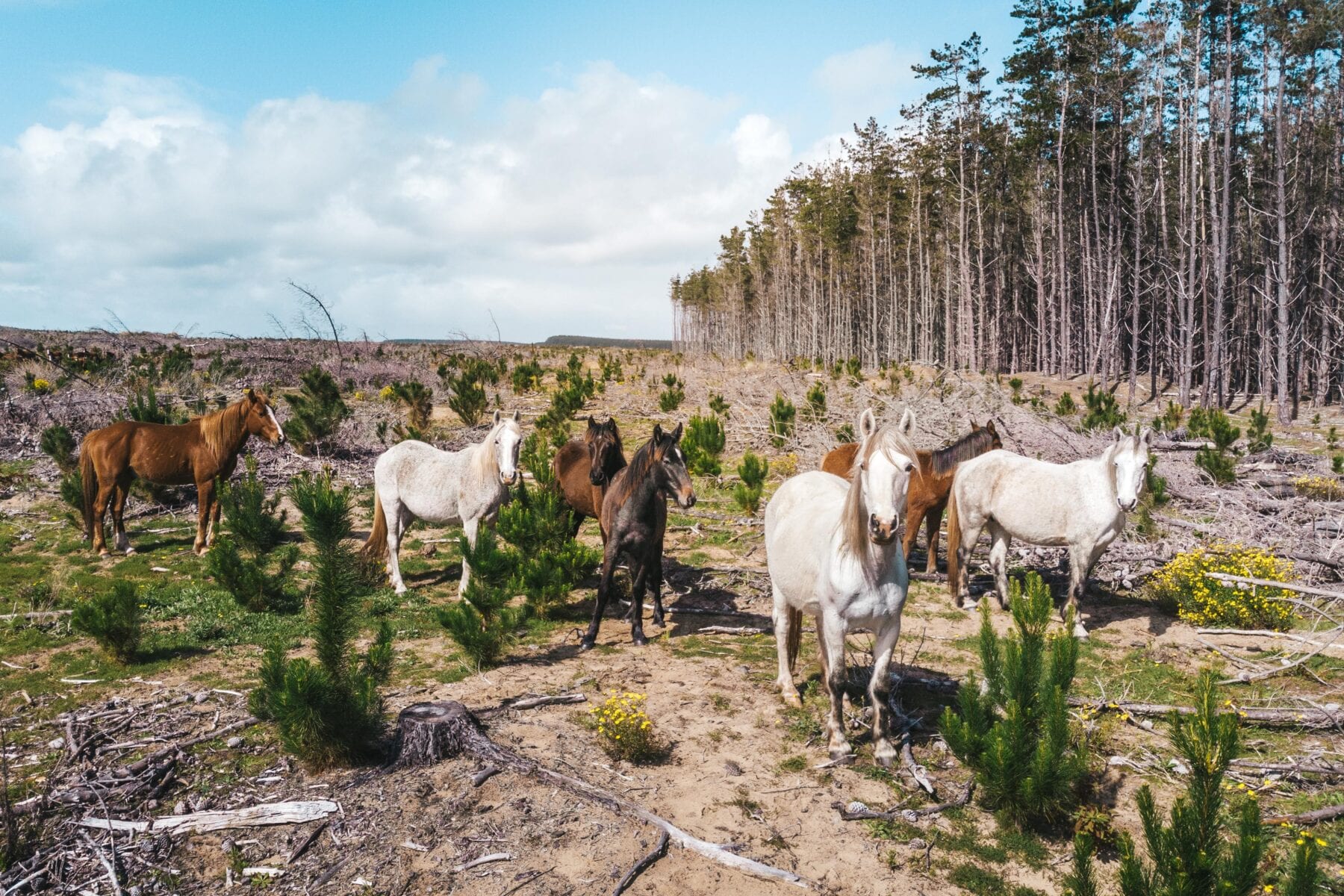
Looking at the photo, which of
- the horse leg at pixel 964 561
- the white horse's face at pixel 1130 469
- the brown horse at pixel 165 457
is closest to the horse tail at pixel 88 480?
the brown horse at pixel 165 457

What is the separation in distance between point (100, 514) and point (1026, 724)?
32.2 ft

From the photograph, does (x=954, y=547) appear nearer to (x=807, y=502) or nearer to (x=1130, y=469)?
(x=1130, y=469)

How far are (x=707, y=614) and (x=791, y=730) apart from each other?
Answer: 2.43m

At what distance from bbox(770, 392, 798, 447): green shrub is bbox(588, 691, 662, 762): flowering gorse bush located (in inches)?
347

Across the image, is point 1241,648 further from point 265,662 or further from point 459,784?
point 265,662

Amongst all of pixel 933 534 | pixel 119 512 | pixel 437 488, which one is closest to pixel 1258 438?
pixel 933 534

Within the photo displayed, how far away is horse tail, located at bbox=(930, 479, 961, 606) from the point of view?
7.17 metres

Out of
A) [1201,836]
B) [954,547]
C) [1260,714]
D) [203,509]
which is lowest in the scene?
[1260,714]

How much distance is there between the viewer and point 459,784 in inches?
149

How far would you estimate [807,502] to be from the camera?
4977mm

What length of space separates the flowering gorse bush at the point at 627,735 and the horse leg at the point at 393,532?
3992 mm

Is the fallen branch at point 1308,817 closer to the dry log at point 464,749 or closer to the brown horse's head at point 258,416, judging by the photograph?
the dry log at point 464,749

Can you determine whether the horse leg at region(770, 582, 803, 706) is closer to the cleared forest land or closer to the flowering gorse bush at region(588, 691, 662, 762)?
the cleared forest land

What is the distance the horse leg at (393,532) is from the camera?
7.47 m
